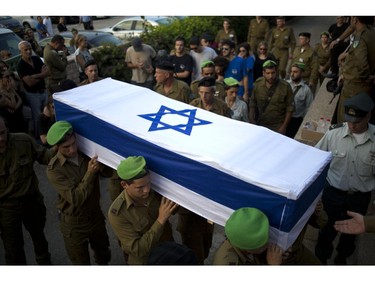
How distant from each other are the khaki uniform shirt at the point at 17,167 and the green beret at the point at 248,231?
2.04 m

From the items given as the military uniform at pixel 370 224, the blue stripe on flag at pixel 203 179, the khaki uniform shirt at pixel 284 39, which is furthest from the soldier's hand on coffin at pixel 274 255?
the khaki uniform shirt at pixel 284 39

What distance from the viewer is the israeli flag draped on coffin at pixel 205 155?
232 centimetres

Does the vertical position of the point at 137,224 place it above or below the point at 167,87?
below

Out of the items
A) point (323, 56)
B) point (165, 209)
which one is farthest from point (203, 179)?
point (323, 56)

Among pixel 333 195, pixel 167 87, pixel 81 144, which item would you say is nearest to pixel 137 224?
pixel 81 144

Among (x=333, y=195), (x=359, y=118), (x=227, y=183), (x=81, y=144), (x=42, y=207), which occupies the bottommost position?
(x=42, y=207)

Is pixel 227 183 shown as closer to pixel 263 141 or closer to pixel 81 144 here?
pixel 263 141

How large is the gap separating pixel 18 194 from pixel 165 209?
150 cm

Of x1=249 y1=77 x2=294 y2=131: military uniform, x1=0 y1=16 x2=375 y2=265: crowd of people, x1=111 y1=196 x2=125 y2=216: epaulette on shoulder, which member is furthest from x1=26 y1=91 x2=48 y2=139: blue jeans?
x1=111 y1=196 x2=125 y2=216: epaulette on shoulder

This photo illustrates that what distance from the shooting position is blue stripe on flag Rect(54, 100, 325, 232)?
7.50 feet

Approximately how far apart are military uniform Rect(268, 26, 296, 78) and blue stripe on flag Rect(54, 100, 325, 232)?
233 inches

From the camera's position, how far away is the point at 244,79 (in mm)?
6270

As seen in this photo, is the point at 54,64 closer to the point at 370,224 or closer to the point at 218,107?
the point at 218,107

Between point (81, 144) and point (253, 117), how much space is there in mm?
2589
